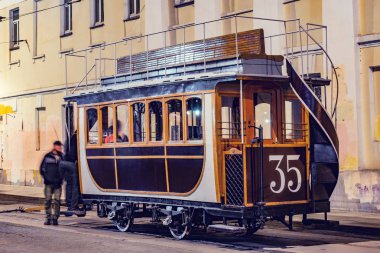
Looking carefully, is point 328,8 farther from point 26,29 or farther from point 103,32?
point 26,29

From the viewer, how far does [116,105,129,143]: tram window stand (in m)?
15.0

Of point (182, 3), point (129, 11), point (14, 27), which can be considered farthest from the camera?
point (14, 27)

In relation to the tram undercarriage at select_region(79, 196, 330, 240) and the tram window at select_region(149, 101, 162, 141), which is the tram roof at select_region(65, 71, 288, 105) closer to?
the tram window at select_region(149, 101, 162, 141)

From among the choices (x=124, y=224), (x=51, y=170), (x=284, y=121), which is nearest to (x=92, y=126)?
(x=51, y=170)

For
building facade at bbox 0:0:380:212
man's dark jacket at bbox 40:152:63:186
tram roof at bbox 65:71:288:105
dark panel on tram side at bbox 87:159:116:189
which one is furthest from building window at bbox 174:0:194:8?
dark panel on tram side at bbox 87:159:116:189

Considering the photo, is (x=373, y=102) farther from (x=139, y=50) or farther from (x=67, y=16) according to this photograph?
(x=67, y=16)

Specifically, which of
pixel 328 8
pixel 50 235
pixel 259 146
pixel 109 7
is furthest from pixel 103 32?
pixel 259 146

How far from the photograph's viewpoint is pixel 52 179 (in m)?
16.4

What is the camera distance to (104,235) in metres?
14.6

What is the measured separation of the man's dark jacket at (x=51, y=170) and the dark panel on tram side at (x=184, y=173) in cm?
351

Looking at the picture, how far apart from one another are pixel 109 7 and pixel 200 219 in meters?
14.7

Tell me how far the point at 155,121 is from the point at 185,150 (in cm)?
110

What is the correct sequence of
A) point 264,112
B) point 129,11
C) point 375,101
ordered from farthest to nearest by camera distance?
point 129,11
point 375,101
point 264,112

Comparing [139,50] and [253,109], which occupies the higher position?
[139,50]
